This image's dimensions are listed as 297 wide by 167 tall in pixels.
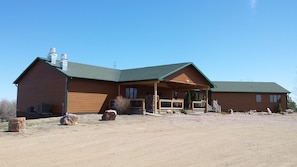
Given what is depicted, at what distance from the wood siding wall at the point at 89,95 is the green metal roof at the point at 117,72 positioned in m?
0.53

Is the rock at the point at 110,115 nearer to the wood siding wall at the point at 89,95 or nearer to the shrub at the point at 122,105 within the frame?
the wood siding wall at the point at 89,95

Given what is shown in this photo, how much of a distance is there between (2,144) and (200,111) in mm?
20899

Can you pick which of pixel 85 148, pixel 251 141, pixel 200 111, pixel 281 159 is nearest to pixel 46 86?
pixel 200 111

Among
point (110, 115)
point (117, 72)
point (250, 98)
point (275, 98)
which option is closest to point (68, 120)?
point (110, 115)

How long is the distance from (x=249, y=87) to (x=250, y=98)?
1978 millimetres

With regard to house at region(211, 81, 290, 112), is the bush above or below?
below

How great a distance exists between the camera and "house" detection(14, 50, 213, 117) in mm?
22500

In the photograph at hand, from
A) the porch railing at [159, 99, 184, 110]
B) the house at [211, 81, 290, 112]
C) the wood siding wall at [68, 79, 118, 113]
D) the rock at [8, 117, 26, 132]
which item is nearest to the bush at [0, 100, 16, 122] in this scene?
the wood siding wall at [68, 79, 118, 113]

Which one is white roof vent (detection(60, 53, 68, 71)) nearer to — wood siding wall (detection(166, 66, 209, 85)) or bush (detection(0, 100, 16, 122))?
wood siding wall (detection(166, 66, 209, 85))

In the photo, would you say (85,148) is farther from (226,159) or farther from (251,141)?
(251,141)

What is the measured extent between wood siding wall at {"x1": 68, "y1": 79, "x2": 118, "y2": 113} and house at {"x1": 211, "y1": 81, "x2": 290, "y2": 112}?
18.7m

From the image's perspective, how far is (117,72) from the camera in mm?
28500

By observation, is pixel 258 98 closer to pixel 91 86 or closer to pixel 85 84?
pixel 91 86

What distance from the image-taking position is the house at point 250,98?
1558 inches
